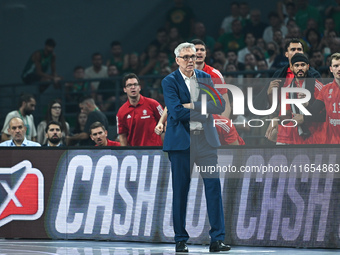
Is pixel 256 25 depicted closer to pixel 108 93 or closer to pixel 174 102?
pixel 108 93

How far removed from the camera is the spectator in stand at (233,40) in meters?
15.5

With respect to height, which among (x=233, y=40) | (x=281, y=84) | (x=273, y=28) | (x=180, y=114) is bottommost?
(x=180, y=114)

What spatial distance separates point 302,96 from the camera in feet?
30.3

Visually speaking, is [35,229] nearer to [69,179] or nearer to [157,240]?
[69,179]

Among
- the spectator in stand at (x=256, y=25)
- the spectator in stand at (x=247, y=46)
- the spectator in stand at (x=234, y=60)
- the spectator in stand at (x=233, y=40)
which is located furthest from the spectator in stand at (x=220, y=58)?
the spectator in stand at (x=256, y=25)

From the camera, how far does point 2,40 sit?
1731cm

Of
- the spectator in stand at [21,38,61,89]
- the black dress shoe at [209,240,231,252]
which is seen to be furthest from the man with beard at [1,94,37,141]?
the black dress shoe at [209,240,231,252]

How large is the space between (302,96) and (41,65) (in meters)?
8.57

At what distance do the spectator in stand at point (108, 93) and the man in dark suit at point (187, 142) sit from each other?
6.85 meters

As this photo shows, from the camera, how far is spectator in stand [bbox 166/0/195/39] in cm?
1670

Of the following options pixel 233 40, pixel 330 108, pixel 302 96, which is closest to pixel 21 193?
pixel 302 96

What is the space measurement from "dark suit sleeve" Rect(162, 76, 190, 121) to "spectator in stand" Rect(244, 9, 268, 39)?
7623 millimetres

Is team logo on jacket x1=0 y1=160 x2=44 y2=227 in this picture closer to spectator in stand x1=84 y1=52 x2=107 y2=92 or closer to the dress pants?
the dress pants

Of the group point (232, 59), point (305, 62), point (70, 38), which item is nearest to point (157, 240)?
point (305, 62)
